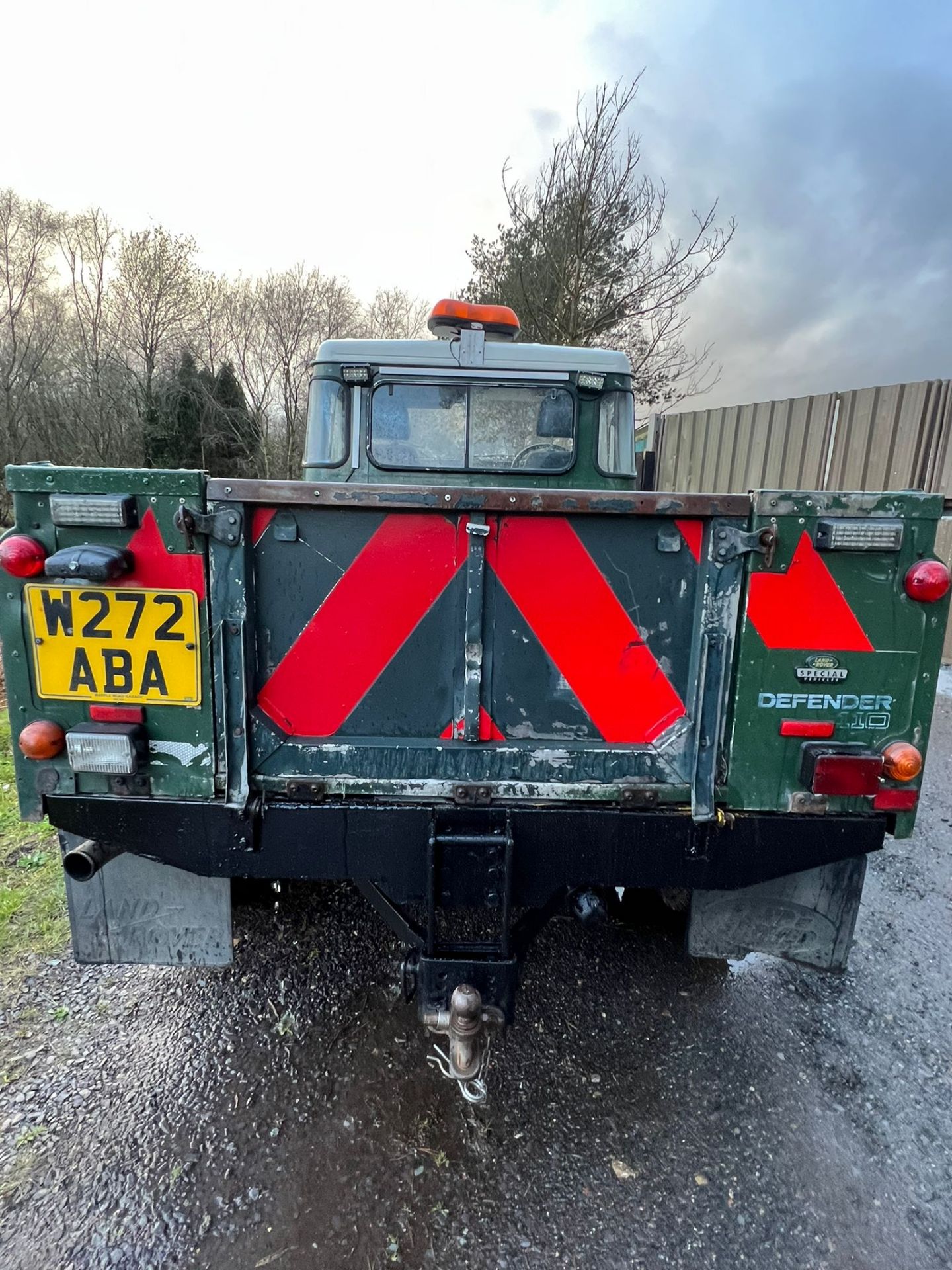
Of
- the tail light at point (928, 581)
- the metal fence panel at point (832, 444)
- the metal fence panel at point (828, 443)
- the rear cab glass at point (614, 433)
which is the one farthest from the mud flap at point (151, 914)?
the metal fence panel at point (828, 443)

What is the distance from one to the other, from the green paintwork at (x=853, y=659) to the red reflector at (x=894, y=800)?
0.04m

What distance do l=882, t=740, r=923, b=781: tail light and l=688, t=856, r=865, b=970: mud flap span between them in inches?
20.7

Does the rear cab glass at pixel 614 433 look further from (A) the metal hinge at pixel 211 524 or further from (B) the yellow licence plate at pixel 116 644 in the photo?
(B) the yellow licence plate at pixel 116 644

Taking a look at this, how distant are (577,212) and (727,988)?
40.5ft

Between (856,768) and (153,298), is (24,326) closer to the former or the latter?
(153,298)

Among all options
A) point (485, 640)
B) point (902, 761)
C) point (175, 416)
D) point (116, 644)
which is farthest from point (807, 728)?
point (175, 416)

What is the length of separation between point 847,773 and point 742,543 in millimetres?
718

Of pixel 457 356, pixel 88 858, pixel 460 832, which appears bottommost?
pixel 88 858

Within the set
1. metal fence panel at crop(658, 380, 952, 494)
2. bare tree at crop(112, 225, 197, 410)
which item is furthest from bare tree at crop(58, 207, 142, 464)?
metal fence panel at crop(658, 380, 952, 494)

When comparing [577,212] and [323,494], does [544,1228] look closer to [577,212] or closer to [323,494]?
[323,494]

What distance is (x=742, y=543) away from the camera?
184 cm

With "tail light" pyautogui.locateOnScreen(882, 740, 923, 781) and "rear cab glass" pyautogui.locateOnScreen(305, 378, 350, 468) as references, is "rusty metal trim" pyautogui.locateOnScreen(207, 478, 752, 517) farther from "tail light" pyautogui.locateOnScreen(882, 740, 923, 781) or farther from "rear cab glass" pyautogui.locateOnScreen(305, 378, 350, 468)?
"rear cab glass" pyautogui.locateOnScreen(305, 378, 350, 468)

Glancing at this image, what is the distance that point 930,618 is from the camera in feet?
6.07

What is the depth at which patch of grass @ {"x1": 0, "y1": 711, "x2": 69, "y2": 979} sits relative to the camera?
9.79ft
